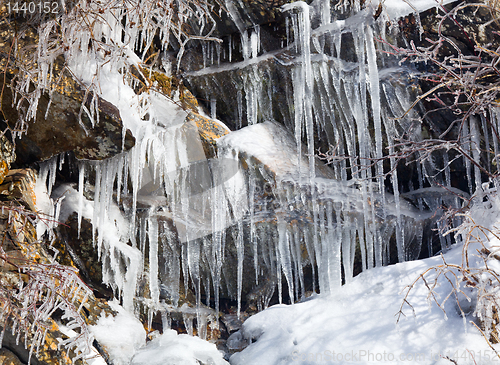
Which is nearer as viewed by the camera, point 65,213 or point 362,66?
point 65,213

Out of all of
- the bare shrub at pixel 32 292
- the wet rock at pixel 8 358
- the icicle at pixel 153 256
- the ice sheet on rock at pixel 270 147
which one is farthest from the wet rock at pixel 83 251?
the ice sheet on rock at pixel 270 147

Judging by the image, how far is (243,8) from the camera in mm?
5051

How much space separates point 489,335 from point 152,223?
350 cm

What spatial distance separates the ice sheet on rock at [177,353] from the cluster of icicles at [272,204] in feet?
2.73

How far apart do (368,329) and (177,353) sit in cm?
165

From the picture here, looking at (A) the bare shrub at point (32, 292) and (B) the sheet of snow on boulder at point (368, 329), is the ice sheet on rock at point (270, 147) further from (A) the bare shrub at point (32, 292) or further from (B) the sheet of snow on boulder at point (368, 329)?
(A) the bare shrub at point (32, 292)

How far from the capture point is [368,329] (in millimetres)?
3398

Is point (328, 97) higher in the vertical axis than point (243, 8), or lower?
lower

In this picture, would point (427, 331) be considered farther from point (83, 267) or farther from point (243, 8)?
point (243, 8)

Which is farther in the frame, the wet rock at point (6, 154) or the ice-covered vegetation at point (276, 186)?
the ice-covered vegetation at point (276, 186)

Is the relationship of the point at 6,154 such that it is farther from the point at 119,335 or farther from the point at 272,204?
the point at 272,204

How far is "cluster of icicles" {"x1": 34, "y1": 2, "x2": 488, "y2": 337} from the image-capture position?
14.7 feet

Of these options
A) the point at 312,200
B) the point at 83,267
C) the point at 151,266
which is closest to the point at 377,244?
the point at 312,200

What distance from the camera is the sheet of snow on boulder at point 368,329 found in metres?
3.09
